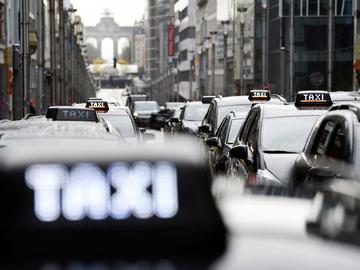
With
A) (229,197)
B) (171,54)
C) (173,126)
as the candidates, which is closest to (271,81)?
(173,126)

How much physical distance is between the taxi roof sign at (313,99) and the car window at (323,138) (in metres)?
4.00

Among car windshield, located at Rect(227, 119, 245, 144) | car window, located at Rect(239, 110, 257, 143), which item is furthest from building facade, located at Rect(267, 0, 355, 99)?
car window, located at Rect(239, 110, 257, 143)

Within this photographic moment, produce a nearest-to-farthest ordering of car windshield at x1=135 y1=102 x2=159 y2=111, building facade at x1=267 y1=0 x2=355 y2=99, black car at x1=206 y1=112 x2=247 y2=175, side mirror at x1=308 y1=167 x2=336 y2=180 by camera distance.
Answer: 1. side mirror at x1=308 y1=167 x2=336 y2=180
2. black car at x1=206 y1=112 x2=247 y2=175
3. car windshield at x1=135 y1=102 x2=159 y2=111
4. building facade at x1=267 y1=0 x2=355 y2=99

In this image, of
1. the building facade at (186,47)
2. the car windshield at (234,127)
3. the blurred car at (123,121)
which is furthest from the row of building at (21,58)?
the building facade at (186,47)

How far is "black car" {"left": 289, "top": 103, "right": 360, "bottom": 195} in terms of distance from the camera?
7566 millimetres

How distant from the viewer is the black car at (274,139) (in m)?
10.6

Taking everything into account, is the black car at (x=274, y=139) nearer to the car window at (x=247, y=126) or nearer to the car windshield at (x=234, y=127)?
the car window at (x=247, y=126)

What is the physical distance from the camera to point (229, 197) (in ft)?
11.2

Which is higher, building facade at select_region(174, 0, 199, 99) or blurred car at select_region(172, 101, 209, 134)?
building facade at select_region(174, 0, 199, 99)

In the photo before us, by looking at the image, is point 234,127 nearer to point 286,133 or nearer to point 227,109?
→ point 227,109

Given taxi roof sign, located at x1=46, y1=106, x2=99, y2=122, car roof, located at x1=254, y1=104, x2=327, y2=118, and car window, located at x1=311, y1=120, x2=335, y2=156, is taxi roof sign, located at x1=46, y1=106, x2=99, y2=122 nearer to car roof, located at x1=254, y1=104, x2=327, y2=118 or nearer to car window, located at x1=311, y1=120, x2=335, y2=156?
car roof, located at x1=254, y1=104, x2=327, y2=118

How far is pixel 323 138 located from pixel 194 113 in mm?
20777

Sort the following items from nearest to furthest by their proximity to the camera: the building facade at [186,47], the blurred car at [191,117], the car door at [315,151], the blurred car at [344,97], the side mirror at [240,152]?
the car door at [315,151] < the side mirror at [240,152] < the blurred car at [344,97] < the blurred car at [191,117] < the building facade at [186,47]

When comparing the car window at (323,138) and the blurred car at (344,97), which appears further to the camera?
the blurred car at (344,97)
